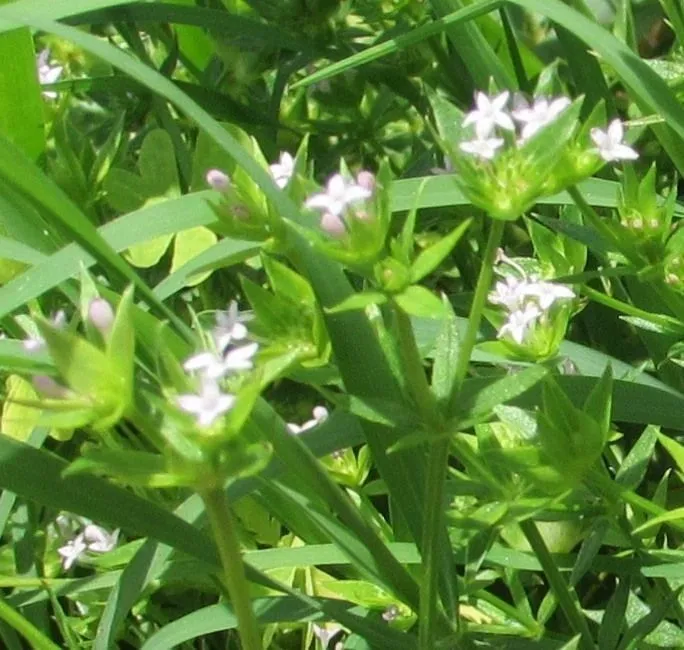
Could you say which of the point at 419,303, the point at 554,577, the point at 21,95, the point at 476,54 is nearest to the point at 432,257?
the point at 419,303

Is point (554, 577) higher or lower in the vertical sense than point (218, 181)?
lower

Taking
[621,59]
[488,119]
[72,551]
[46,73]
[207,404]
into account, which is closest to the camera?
[207,404]

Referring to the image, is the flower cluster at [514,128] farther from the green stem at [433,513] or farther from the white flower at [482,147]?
the green stem at [433,513]

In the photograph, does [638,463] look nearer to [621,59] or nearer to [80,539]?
[621,59]

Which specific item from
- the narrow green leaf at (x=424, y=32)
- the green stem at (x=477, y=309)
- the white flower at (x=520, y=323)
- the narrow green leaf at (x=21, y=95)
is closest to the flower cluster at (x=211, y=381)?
the green stem at (x=477, y=309)

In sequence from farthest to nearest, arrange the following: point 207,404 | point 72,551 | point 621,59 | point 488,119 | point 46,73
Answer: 1. point 46,73
2. point 72,551
3. point 621,59
4. point 488,119
5. point 207,404

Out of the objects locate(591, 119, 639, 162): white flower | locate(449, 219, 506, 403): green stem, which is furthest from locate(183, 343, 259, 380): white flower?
locate(591, 119, 639, 162): white flower

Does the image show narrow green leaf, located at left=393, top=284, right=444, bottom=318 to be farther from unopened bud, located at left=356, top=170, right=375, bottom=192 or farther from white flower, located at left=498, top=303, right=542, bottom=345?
white flower, located at left=498, top=303, right=542, bottom=345

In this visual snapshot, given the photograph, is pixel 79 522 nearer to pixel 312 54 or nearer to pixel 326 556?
pixel 326 556

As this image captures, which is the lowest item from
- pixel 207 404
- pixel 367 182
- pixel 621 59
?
pixel 207 404
